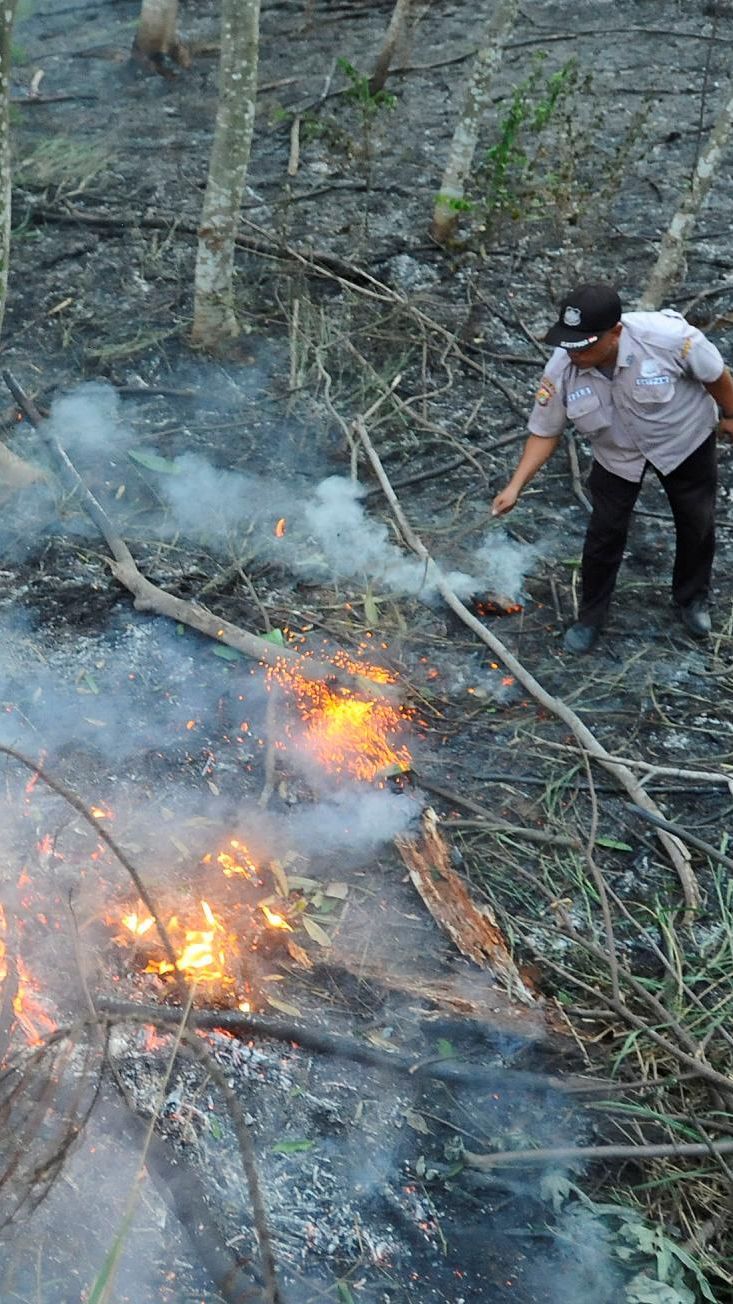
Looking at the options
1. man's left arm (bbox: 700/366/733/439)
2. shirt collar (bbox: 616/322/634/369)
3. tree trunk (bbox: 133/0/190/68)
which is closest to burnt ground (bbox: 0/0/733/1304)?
tree trunk (bbox: 133/0/190/68)

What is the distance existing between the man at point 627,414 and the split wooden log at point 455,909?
5.19ft

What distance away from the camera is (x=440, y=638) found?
5.53m

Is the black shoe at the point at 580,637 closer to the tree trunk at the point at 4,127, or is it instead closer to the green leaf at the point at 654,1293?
the green leaf at the point at 654,1293

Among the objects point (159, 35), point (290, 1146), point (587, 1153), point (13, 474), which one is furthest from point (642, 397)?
point (159, 35)

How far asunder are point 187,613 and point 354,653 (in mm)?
822

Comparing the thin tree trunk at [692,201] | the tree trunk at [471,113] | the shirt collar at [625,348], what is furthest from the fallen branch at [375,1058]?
the tree trunk at [471,113]

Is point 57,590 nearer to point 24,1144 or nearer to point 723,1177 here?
point 24,1144

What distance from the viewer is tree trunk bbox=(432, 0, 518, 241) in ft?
24.9

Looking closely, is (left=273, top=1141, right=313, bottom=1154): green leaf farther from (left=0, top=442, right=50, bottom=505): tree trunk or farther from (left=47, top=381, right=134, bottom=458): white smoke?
(left=47, top=381, right=134, bottom=458): white smoke

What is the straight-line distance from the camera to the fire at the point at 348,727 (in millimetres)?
4812

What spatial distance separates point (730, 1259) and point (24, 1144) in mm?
2042

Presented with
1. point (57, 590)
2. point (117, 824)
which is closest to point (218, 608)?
point (57, 590)

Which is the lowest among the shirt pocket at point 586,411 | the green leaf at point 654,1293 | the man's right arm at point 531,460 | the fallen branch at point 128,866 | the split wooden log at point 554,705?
the green leaf at point 654,1293

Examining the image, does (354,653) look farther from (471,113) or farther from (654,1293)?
(471,113)
